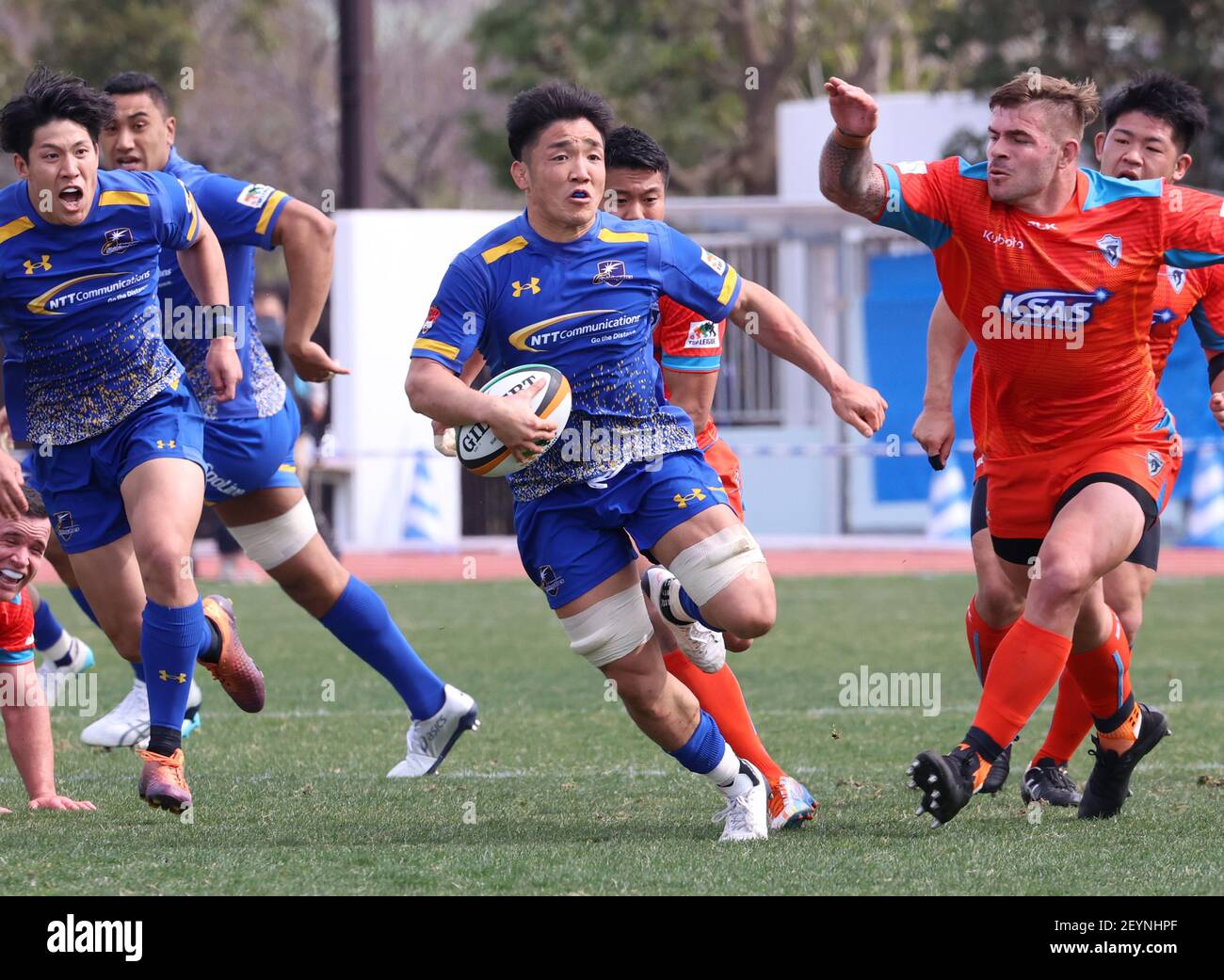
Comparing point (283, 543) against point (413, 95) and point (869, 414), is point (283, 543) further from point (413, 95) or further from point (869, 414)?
point (413, 95)

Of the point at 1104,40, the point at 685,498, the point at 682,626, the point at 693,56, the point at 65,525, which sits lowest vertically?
the point at 682,626

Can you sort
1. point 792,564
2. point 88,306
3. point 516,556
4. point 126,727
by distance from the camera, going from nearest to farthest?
point 88,306 → point 126,727 → point 792,564 → point 516,556

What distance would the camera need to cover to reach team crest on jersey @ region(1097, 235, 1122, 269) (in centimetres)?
568

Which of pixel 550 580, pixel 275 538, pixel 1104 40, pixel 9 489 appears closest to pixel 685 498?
pixel 550 580

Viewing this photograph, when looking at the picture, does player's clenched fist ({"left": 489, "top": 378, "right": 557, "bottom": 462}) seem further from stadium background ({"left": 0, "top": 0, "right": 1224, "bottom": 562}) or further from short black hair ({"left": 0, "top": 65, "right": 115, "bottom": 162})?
stadium background ({"left": 0, "top": 0, "right": 1224, "bottom": 562})

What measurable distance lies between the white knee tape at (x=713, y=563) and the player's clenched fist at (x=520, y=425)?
1.85 feet

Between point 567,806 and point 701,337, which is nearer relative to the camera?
point 567,806

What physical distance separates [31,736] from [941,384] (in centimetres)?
315

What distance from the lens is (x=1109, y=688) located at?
6.05 meters

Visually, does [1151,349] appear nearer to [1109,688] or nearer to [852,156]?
[1109,688]

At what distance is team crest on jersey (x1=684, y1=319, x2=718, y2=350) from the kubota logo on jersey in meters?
1.02

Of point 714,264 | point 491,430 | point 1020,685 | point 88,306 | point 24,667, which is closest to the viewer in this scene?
point 491,430

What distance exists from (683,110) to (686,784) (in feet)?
81.1

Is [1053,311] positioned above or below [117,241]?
below
